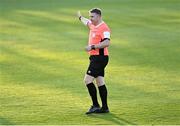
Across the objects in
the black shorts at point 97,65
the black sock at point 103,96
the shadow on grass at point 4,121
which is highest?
the black shorts at point 97,65

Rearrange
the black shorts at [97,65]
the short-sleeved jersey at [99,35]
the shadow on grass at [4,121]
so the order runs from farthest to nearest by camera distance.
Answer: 1. the black shorts at [97,65]
2. the short-sleeved jersey at [99,35]
3. the shadow on grass at [4,121]

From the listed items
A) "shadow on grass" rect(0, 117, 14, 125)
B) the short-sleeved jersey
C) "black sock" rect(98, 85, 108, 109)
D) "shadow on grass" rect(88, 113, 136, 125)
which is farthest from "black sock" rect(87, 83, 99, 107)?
"shadow on grass" rect(0, 117, 14, 125)

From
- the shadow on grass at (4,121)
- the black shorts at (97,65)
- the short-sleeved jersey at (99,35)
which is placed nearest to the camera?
the shadow on grass at (4,121)

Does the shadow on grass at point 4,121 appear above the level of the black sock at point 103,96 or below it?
below

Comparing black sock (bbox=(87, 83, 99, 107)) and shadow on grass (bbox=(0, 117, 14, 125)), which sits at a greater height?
black sock (bbox=(87, 83, 99, 107))

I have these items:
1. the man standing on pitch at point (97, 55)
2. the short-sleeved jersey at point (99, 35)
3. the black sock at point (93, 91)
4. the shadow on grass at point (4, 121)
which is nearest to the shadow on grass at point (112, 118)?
the man standing on pitch at point (97, 55)

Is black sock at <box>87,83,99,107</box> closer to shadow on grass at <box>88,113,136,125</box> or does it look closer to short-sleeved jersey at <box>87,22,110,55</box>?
shadow on grass at <box>88,113,136,125</box>

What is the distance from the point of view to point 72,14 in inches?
1240

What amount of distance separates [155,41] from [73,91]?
8406 mm

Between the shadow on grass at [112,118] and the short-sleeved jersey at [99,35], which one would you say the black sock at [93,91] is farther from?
the short-sleeved jersey at [99,35]

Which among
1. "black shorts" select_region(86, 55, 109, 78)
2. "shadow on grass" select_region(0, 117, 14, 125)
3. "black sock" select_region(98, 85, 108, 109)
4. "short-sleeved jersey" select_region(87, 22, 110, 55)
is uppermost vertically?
"short-sleeved jersey" select_region(87, 22, 110, 55)

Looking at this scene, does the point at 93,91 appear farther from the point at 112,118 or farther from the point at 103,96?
the point at 112,118

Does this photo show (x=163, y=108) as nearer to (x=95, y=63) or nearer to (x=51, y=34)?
(x=95, y=63)

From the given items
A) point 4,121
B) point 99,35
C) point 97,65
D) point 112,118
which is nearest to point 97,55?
point 97,65
